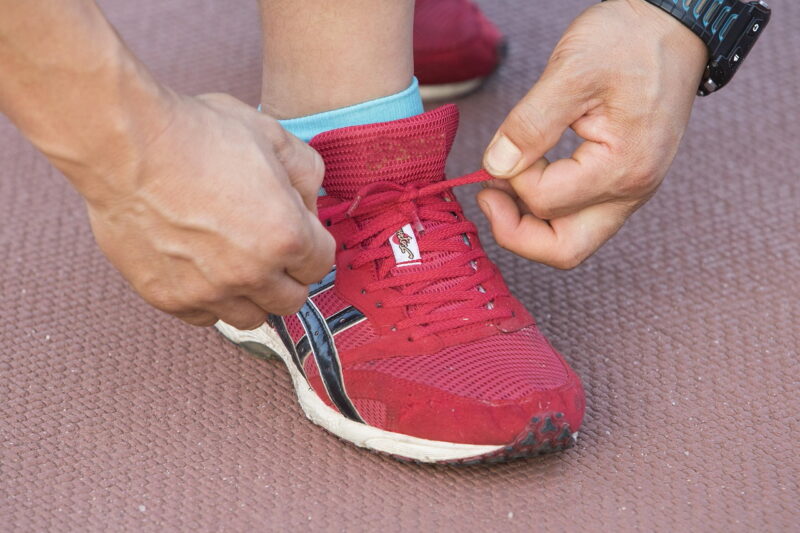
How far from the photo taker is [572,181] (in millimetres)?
802

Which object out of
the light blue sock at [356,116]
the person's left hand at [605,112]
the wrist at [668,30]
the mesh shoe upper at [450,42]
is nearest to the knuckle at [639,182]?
the person's left hand at [605,112]

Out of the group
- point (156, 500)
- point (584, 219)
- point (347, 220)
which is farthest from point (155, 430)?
point (584, 219)

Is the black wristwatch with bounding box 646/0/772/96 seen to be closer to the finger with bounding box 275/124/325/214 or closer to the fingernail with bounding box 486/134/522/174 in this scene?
the fingernail with bounding box 486/134/522/174

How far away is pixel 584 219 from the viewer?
853 millimetres

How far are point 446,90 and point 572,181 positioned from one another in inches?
22.9

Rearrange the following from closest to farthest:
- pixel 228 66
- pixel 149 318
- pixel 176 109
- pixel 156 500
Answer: pixel 176 109, pixel 156 500, pixel 149 318, pixel 228 66

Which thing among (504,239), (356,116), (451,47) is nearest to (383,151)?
(356,116)

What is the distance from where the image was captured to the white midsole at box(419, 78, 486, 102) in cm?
134

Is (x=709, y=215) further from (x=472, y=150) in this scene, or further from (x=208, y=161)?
(x=208, y=161)

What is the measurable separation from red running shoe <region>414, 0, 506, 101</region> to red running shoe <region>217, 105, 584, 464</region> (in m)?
0.46

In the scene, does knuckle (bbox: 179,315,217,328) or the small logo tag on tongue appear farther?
the small logo tag on tongue

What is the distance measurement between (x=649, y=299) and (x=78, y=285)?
2.17 ft

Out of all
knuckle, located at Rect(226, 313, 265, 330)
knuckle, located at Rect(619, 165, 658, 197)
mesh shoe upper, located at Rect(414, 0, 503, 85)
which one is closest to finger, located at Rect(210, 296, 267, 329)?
knuckle, located at Rect(226, 313, 265, 330)

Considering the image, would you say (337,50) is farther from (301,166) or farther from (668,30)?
(668,30)
